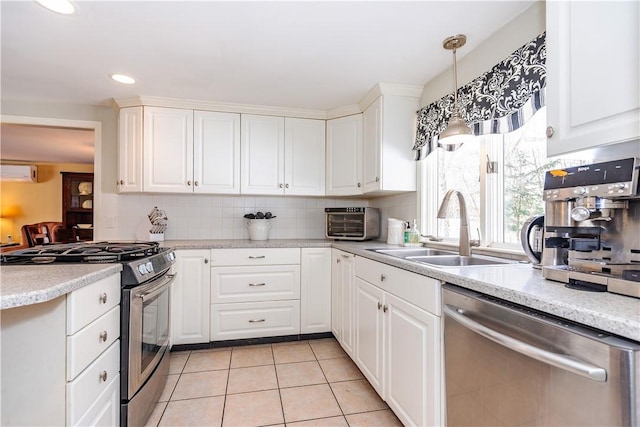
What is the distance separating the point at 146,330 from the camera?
171 centimetres

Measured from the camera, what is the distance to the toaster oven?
2.88 m

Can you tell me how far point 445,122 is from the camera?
2121mm

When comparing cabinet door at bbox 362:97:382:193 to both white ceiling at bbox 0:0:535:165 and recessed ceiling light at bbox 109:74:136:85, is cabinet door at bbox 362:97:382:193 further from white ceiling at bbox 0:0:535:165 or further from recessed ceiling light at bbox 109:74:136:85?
recessed ceiling light at bbox 109:74:136:85

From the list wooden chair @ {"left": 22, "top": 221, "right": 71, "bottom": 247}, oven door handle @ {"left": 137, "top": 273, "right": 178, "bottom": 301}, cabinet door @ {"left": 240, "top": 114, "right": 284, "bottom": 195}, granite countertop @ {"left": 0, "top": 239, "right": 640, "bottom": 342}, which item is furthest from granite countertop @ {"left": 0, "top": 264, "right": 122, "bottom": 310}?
wooden chair @ {"left": 22, "top": 221, "right": 71, "bottom": 247}

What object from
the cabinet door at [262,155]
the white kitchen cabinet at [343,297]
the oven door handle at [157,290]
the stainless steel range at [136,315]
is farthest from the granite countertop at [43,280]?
the cabinet door at [262,155]

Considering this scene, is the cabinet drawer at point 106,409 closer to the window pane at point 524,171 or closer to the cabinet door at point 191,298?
the cabinet door at point 191,298

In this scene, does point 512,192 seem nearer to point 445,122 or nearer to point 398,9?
point 445,122

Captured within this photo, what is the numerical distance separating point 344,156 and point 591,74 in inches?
82.4

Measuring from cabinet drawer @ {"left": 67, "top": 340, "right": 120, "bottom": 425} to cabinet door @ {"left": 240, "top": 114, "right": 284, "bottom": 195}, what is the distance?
175 centimetres

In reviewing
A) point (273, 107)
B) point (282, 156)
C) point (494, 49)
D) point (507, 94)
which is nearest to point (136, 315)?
point (282, 156)

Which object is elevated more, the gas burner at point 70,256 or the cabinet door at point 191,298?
the gas burner at point 70,256

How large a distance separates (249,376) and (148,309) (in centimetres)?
87

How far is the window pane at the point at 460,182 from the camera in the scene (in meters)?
2.02

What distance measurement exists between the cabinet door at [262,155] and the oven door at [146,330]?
1.19 m
